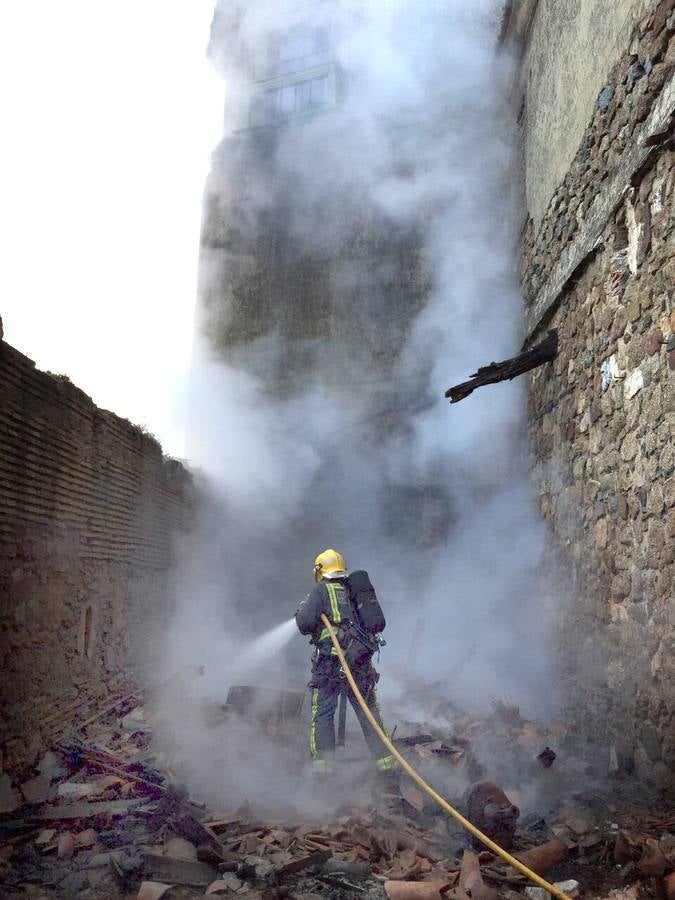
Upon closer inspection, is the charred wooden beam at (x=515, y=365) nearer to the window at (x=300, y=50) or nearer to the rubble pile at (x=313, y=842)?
the rubble pile at (x=313, y=842)

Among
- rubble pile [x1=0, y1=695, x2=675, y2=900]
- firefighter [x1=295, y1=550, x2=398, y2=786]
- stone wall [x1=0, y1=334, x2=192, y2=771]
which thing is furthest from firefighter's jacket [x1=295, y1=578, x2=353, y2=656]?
stone wall [x1=0, y1=334, x2=192, y2=771]

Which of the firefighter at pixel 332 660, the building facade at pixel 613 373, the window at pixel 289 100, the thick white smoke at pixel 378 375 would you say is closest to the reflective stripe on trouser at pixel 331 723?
the firefighter at pixel 332 660

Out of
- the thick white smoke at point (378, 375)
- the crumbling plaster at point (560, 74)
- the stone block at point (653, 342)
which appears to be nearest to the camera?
the stone block at point (653, 342)

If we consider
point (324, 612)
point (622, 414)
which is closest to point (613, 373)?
point (622, 414)

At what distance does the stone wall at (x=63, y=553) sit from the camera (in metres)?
4.21

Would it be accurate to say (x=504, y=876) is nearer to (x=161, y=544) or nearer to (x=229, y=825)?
(x=229, y=825)

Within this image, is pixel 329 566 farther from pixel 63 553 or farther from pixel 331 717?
pixel 63 553

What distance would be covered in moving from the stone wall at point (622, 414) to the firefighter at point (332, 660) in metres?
1.69

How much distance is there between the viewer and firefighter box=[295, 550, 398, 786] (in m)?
4.90

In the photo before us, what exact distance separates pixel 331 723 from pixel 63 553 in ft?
7.97

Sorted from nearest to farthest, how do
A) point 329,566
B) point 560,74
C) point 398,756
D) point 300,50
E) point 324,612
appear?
point 398,756
point 324,612
point 329,566
point 560,74
point 300,50

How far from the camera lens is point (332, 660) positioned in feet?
17.0

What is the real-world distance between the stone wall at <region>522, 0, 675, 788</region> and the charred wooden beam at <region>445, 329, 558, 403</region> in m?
0.12

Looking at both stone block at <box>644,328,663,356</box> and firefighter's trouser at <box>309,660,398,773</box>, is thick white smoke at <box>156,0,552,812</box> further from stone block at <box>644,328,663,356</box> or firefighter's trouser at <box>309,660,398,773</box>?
stone block at <box>644,328,663,356</box>
